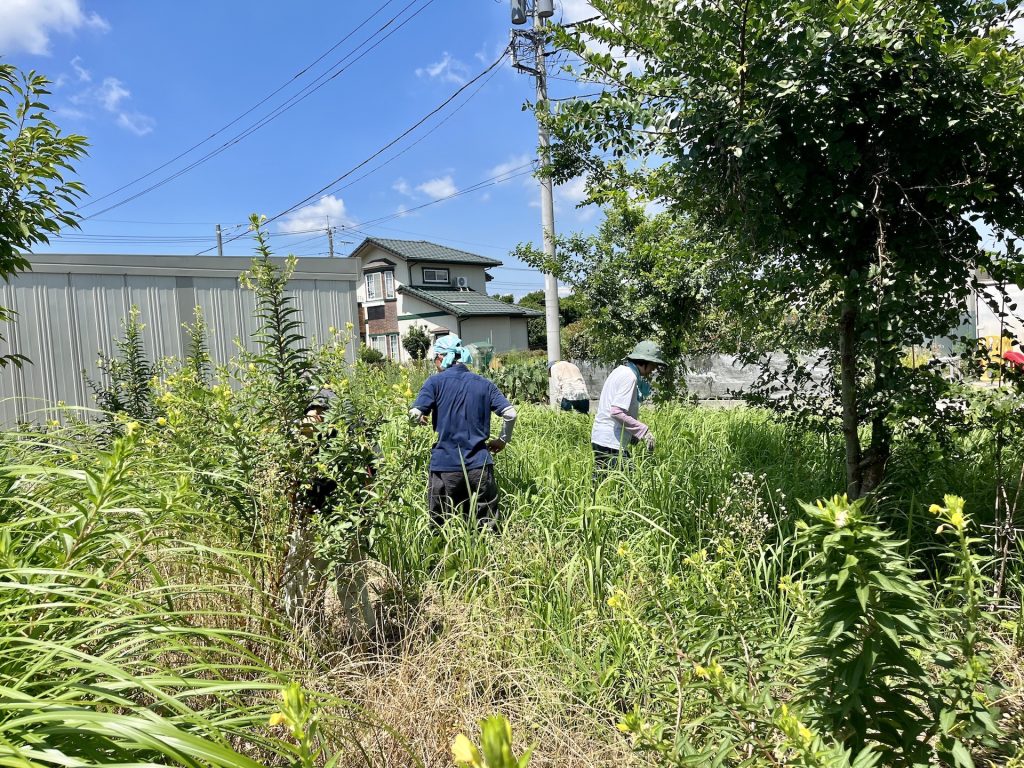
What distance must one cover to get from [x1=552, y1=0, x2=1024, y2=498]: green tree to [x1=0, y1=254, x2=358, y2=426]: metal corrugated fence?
21.1 ft

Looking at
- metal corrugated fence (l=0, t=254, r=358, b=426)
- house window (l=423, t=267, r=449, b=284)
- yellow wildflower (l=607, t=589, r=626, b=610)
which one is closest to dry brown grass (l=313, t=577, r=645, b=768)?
yellow wildflower (l=607, t=589, r=626, b=610)

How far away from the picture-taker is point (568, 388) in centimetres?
993

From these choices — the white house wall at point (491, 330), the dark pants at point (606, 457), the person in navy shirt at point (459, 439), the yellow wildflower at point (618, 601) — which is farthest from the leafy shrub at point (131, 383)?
the white house wall at point (491, 330)

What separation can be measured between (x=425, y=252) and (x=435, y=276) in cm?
160

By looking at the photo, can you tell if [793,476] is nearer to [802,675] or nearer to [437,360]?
[437,360]

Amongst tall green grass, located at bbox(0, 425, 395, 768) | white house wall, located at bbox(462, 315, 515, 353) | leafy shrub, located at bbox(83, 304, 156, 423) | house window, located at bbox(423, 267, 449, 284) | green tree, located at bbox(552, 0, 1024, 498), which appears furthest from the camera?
house window, located at bbox(423, 267, 449, 284)

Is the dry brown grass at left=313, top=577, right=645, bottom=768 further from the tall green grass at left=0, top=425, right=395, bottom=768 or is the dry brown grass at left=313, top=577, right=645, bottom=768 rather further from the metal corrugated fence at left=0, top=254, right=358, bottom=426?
the metal corrugated fence at left=0, top=254, right=358, bottom=426

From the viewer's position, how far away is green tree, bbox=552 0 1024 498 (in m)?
2.73

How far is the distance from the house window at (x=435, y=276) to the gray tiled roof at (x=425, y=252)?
80 centimetres

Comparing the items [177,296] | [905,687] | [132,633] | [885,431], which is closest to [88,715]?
[132,633]

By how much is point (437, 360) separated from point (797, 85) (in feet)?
9.45

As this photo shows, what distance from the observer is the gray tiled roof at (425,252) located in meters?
37.2

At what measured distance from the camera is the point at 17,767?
1086 mm

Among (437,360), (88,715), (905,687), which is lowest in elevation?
(905,687)
